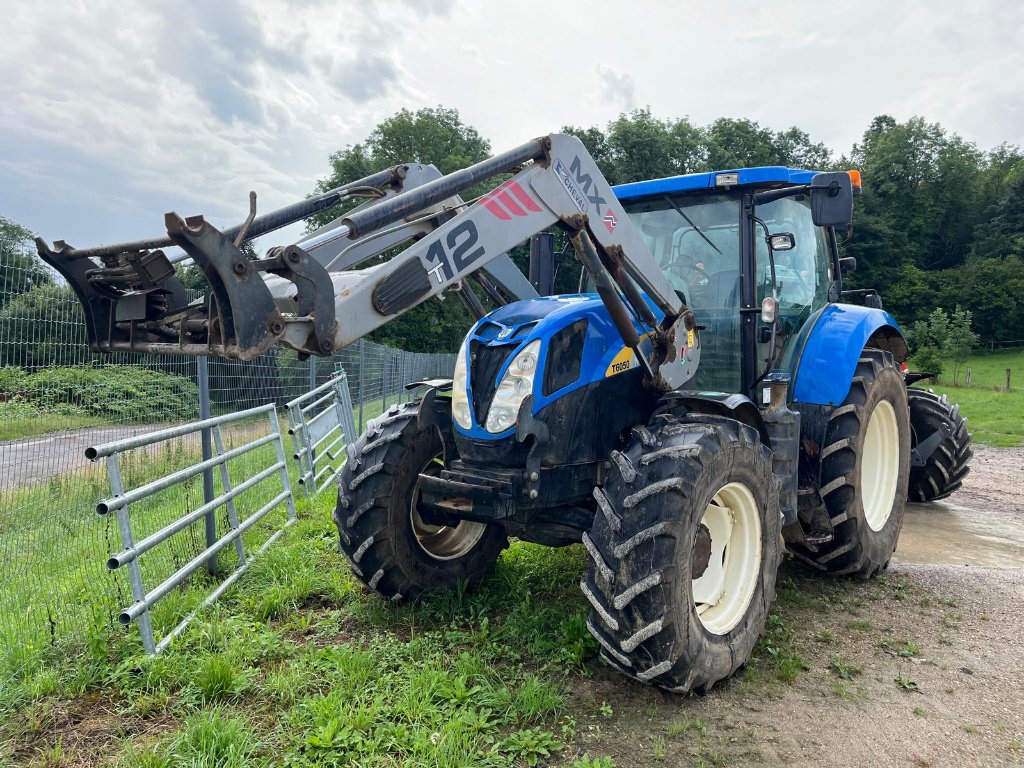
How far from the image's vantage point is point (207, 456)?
4.50 m

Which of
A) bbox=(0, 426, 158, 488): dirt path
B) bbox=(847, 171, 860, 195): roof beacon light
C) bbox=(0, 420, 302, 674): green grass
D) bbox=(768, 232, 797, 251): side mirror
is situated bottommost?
bbox=(0, 420, 302, 674): green grass

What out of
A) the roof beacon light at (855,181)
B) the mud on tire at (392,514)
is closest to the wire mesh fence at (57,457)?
the mud on tire at (392,514)

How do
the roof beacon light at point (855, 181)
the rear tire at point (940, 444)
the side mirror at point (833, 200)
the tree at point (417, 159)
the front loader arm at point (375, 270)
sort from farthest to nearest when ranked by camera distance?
the tree at point (417, 159) < the rear tire at point (940, 444) < the roof beacon light at point (855, 181) < the side mirror at point (833, 200) < the front loader arm at point (375, 270)

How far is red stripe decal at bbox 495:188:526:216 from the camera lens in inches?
115

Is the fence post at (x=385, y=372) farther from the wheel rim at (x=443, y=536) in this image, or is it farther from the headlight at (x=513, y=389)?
the headlight at (x=513, y=389)

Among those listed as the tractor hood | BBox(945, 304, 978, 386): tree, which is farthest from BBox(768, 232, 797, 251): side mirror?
BBox(945, 304, 978, 386): tree

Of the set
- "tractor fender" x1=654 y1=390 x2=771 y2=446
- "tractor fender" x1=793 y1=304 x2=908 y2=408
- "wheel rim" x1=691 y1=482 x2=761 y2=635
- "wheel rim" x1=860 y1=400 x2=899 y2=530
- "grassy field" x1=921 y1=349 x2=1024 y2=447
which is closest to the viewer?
"wheel rim" x1=691 y1=482 x2=761 y2=635

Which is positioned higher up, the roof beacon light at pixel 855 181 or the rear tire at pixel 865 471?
the roof beacon light at pixel 855 181

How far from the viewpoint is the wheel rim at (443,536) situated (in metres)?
3.76

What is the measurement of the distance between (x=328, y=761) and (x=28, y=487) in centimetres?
219

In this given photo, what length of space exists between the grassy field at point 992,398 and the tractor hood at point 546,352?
33.9 feet

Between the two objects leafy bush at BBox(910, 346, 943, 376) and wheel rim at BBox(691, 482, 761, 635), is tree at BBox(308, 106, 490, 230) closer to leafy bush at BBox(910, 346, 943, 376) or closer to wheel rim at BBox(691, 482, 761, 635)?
leafy bush at BBox(910, 346, 943, 376)

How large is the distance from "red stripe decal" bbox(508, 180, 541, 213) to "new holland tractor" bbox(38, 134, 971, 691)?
1 centimetres

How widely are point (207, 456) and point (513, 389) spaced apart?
2560mm
